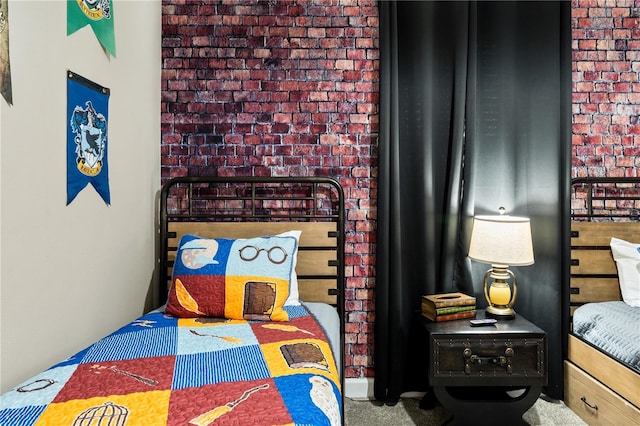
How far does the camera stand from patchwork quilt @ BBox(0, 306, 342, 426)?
114 centimetres

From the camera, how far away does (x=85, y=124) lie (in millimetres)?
1862

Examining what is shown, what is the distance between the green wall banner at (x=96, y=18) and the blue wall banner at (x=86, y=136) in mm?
191

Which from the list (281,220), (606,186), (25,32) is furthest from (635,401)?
(25,32)

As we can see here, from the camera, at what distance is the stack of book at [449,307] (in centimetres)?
232

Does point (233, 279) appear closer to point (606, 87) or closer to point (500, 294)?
point (500, 294)

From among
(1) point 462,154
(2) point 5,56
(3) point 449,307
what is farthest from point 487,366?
(2) point 5,56

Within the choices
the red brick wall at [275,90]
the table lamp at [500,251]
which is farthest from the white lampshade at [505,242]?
the red brick wall at [275,90]

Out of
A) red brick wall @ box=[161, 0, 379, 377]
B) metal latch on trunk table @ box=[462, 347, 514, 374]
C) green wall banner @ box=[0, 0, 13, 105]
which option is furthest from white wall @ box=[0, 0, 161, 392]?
metal latch on trunk table @ box=[462, 347, 514, 374]

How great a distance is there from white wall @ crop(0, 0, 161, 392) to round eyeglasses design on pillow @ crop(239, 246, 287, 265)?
58 centimetres

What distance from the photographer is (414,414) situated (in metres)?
2.48

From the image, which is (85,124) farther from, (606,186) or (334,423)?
(606,186)

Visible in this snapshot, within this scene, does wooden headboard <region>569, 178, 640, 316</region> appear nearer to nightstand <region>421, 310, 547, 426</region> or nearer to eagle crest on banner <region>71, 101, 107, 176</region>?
nightstand <region>421, 310, 547, 426</region>

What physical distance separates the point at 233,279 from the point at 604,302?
2.00m

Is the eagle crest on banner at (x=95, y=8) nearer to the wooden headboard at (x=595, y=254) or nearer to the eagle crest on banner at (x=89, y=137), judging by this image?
the eagle crest on banner at (x=89, y=137)
